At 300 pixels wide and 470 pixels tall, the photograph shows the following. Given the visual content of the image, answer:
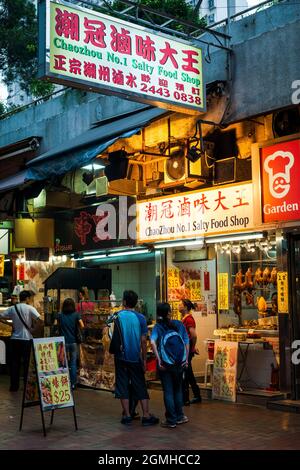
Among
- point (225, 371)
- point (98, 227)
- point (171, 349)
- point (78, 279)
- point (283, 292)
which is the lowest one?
point (225, 371)

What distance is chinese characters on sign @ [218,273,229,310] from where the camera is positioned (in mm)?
12363

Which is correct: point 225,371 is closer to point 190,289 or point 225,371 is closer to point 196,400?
point 196,400

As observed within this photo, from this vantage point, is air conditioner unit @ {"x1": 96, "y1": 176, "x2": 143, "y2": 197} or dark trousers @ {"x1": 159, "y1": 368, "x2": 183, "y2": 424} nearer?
dark trousers @ {"x1": 159, "y1": 368, "x2": 183, "y2": 424}

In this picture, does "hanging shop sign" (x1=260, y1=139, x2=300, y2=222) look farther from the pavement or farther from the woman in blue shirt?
the woman in blue shirt

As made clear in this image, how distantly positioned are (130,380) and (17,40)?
23288mm

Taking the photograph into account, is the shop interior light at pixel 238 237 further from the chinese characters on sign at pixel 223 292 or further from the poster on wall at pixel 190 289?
the poster on wall at pixel 190 289

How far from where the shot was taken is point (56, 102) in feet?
48.7

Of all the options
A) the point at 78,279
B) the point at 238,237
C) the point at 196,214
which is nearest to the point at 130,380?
the point at 238,237

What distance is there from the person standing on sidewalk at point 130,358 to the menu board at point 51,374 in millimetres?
705

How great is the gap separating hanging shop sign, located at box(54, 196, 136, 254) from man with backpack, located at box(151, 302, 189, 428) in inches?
191

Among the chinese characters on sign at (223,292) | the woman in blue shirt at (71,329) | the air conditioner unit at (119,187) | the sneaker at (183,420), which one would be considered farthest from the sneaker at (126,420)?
the air conditioner unit at (119,187)


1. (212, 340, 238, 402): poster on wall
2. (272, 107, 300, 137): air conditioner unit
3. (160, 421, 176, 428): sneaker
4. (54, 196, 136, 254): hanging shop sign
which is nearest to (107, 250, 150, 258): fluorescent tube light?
(54, 196, 136, 254): hanging shop sign

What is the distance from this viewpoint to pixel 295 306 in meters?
9.59
